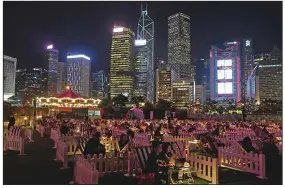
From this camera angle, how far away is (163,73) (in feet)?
637

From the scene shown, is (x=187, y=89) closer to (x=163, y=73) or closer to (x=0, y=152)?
(x=163, y=73)

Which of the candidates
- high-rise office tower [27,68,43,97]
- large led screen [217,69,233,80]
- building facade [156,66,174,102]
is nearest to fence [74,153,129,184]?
large led screen [217,69,233,80]

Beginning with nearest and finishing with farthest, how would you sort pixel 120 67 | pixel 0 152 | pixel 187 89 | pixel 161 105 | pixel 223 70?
pixel 0 152, pixel 161 105, pixel 223 70, pixel 187 89, pixel 120 67

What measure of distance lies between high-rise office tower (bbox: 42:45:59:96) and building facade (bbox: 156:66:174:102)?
207ft

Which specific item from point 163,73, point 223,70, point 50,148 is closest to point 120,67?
point 163,73

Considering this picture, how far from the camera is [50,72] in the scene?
19262 cm

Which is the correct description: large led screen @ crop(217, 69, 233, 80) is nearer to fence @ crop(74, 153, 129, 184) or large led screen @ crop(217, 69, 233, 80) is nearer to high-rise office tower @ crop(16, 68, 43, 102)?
high-rise office tower @ crop(16, 68, 43, 102)

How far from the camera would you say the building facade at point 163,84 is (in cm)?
18825

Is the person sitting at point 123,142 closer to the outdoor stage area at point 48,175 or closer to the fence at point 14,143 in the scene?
the outdoor stage area at point 48,175

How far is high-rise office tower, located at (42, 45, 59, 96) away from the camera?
179m

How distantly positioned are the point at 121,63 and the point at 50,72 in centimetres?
4539

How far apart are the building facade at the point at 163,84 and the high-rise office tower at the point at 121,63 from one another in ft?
55.6

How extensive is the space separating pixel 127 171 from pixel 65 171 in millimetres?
1675

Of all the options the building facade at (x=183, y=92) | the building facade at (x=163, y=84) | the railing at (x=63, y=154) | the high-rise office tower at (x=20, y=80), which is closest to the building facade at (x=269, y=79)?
the building facade at (x=183, y=92)
